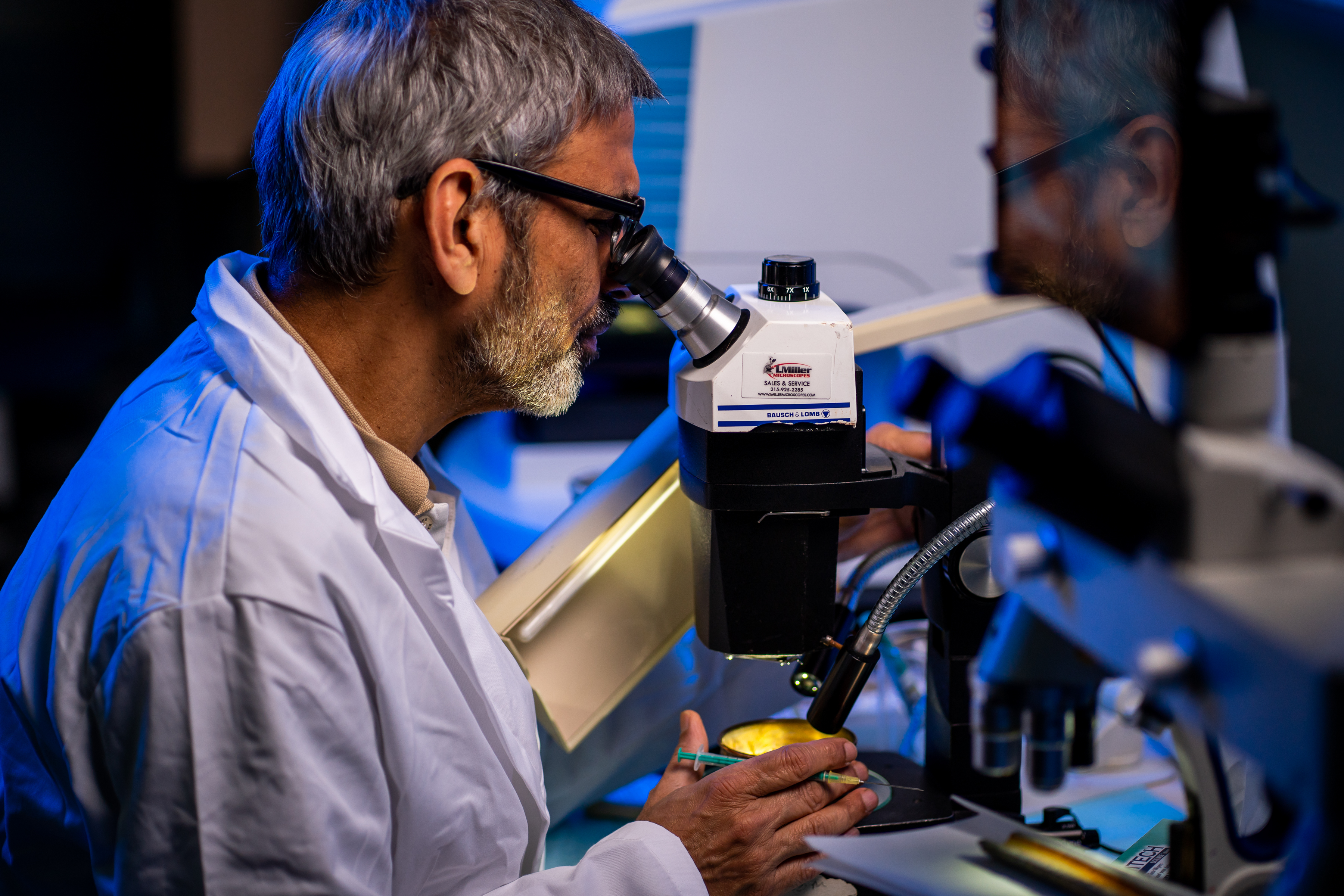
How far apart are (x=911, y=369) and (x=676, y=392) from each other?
1.45 ft

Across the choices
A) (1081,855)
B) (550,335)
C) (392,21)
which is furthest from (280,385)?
(1081,855)

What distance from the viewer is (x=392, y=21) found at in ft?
3.52

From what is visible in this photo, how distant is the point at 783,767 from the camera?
39.7 inches

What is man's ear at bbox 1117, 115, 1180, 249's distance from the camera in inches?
19.8

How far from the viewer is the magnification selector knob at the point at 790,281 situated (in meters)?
1.00

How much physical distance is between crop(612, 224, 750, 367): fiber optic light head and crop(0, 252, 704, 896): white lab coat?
0.32 m

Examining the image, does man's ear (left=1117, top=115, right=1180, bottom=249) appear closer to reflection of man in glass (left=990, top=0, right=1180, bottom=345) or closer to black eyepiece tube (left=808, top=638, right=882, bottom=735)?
reflection of man in glass (left=990, top=0, right=1180, bottom=345)

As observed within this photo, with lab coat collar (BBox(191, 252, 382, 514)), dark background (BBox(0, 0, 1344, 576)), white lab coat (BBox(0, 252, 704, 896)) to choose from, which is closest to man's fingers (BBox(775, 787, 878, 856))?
white lab coat (BBox(0, 252, 704, 896))

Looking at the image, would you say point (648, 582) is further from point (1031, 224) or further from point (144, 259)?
point (144, 259)

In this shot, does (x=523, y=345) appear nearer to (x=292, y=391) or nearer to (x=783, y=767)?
(x=292, y=391)

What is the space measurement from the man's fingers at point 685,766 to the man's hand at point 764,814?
0.04m

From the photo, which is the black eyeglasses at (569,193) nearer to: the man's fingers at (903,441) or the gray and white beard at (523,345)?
the gray and white beard at (523,345)

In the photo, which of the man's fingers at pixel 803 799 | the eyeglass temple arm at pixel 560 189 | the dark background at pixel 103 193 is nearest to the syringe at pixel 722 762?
the man's fingers at pixel 803 799

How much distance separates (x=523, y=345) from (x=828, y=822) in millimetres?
584
